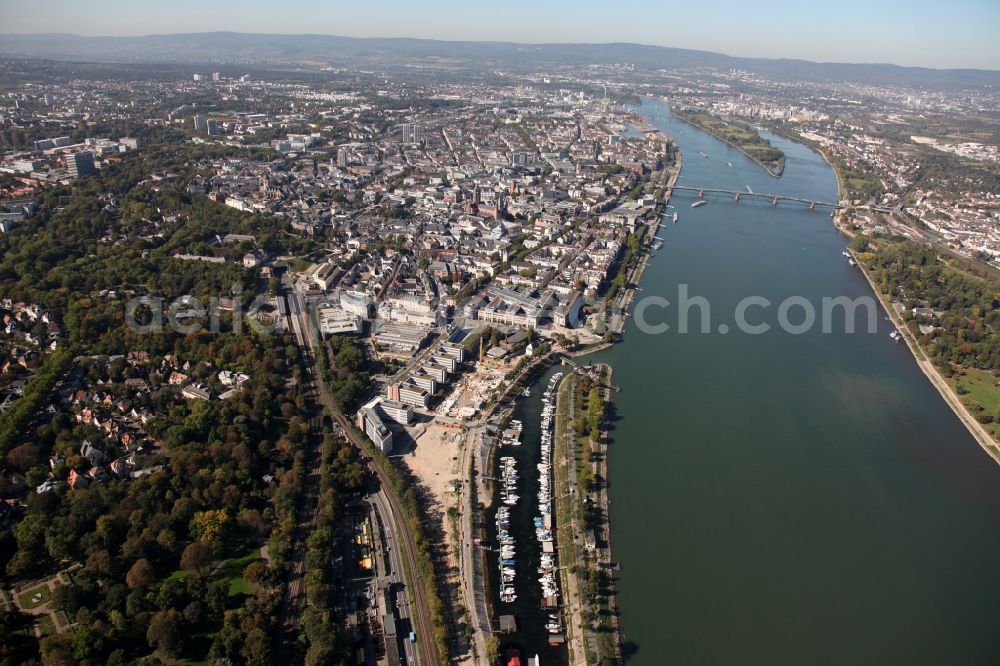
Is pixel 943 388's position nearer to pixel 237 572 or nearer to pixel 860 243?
pixel 860 243

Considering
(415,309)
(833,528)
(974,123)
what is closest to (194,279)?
(415,309)

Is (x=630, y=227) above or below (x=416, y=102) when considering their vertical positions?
below

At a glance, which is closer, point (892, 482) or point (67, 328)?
point (892, 482)

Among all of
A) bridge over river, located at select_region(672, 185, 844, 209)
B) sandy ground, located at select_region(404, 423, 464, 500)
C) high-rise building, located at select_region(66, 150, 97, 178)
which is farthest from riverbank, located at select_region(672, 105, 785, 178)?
high-rise building, located at select_region(66, 150, 97, 178)

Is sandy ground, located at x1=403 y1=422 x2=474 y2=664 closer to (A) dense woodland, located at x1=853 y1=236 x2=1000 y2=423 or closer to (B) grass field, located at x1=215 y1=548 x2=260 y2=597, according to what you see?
(B) grass field, located at x1=215 y1=548 x2=260 y2=597

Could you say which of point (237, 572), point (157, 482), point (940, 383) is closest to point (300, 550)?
point (237, 572)

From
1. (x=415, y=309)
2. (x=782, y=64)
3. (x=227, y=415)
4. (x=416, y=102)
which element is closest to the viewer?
(x=227, y=415)

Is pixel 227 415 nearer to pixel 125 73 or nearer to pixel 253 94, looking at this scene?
pixel 253 94
